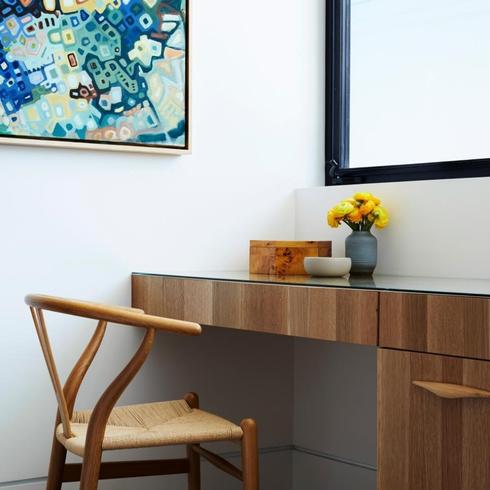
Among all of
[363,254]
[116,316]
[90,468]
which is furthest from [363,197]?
[90,468]

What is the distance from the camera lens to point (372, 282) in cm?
222

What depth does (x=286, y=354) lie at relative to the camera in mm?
3111

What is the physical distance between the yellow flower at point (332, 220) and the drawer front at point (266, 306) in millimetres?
505

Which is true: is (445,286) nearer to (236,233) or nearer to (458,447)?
(458,447)

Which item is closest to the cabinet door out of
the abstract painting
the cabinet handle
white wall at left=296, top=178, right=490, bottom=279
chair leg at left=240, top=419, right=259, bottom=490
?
the cabinet handle

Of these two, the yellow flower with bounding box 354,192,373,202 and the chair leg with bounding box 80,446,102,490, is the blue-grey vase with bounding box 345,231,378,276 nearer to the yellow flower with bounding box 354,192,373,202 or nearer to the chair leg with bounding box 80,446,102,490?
the yellow flower with bounding box 354,192,373,202

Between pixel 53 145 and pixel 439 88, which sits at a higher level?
pixel 439 88

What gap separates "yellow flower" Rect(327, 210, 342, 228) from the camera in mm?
2721

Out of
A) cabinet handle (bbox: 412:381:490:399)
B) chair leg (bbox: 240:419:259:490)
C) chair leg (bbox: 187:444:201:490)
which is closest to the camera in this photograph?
cabinet handle (bbox: 412:381:490:399)

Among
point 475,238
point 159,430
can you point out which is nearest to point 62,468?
point 159,430

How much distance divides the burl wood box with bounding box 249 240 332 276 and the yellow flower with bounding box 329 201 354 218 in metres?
0.10

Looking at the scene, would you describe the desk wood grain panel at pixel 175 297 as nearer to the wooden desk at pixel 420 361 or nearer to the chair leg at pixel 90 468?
the wooden desk at pixel 420 361

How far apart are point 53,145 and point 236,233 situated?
69 cm

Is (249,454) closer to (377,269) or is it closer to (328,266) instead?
(328,266)
